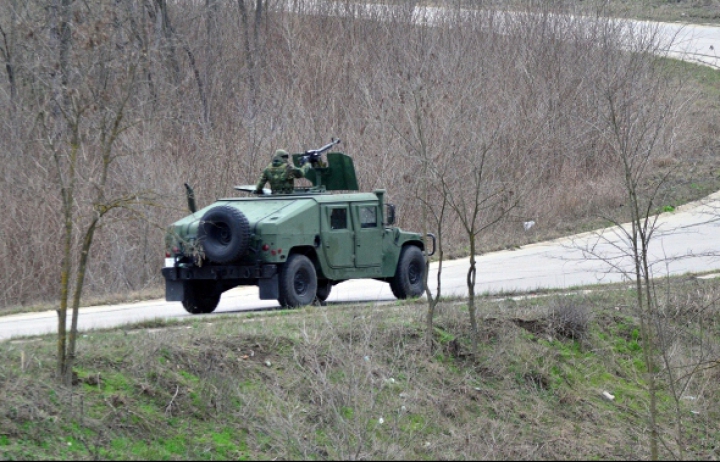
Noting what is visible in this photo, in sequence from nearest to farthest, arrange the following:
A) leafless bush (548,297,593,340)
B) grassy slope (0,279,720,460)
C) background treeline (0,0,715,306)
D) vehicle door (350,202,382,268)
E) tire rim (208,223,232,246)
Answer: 1. grassy slope (0,279,720,460)
2. tire rim (208,223,232,246)
3. leafless bush (548,297,593,340)
4. vehicle door (350,202,382,268)
5. background treeline (0,0,715,306)

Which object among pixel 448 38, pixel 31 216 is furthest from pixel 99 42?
pixel 448 38

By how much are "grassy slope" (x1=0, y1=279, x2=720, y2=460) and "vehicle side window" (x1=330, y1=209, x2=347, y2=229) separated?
134cm

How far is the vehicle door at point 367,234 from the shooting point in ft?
48.6

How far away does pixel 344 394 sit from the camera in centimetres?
1039

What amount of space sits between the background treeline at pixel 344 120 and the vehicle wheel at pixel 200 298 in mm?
2201

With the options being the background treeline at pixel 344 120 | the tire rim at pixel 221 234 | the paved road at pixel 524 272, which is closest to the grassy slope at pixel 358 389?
the tire rim at pixel 221 234

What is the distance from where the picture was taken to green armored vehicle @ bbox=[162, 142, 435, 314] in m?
13.5

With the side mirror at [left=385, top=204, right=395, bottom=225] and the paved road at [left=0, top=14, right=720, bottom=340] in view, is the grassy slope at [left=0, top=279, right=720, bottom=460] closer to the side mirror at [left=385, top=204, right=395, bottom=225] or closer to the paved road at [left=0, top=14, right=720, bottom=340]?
the paved road at [left=0, top=14, right=720, bottom=340]

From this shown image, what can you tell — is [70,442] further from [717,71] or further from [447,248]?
[717,71]

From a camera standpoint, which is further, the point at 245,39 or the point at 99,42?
the point at 245,39

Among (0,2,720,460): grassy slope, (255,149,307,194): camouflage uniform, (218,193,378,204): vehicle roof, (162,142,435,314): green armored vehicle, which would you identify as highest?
(255,149,307,194): camouflage uniform

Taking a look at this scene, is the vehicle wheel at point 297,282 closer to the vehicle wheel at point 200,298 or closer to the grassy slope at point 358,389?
the grassy slope at point 358,389

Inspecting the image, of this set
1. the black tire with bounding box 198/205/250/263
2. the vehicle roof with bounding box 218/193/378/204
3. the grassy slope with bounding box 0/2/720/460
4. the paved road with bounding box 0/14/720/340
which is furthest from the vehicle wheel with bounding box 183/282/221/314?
the grassy slope with bounding box 0/2/720/460

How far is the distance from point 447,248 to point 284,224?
10.1m
